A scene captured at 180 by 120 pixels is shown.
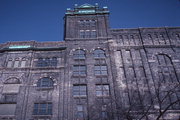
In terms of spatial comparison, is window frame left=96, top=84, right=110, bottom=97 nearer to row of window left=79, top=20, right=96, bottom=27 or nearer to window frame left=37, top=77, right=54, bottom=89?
→ window frame left=37, top=77, right=54, bottom=89

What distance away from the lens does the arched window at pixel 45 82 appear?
2466cm

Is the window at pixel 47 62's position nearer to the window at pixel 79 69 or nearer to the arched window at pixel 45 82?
the arched window at pixel 45 82

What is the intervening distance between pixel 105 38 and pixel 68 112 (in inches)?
561

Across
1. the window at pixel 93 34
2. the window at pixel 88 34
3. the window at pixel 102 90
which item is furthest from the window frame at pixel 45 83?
the window at pixel 93 34

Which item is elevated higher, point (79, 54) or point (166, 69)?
point (79, 54)

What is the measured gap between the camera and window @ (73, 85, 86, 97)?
23.6m

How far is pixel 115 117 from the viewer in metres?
21.1

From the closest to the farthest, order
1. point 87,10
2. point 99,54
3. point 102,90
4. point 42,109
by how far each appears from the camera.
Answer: point 42,109
point 102,90
point 99,54
point 87,10

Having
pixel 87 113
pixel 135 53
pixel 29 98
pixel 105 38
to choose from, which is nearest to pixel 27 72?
pixel 29 98

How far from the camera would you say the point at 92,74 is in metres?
25.1

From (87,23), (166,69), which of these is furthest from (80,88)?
(87,23)

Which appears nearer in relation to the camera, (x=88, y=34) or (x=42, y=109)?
(x=42, y=109)

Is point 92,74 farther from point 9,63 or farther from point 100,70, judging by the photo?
point 9,63

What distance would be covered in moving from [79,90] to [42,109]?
568 centimetres
